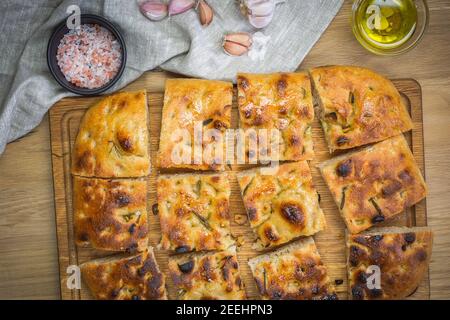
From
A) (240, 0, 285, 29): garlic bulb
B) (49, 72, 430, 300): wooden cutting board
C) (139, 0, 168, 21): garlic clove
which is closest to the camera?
(240, 0, 285, 29): garlic bulb

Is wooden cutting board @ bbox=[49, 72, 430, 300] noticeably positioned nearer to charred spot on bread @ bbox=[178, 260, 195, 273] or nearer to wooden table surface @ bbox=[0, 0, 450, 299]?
wooden table surface @ bbox=[0, 0, 450, 299]

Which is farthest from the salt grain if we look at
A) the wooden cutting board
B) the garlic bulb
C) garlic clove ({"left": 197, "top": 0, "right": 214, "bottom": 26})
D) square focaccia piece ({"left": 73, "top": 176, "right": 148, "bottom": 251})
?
the garlic bulb

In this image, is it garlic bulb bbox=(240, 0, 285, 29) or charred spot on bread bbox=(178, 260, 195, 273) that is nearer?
garlic bulb bbox=(240, 0, 285, 29)

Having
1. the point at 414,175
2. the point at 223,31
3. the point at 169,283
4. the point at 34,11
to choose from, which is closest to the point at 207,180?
the point at 169,283

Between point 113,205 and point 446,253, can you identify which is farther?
point 446,253

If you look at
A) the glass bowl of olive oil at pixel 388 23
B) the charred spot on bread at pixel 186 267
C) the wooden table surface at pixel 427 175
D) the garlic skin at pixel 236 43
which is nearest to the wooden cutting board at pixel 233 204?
the wooden table surface at pixel 427 175

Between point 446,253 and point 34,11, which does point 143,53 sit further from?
point 446,253

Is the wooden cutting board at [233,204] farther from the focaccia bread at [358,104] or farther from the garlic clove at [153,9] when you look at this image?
the garlic clove at [153,9]
